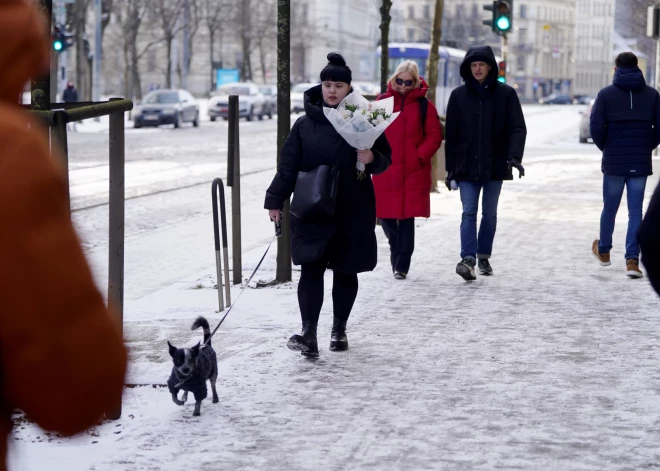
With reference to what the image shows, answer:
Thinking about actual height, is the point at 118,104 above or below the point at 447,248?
above

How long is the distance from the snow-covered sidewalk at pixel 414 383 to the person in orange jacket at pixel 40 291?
2.79 feet

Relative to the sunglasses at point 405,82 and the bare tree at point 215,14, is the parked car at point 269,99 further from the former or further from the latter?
the sunglasses at point 405,82

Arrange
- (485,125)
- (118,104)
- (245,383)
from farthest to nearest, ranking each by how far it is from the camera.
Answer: (485,125) < (245,383) < (118,104)

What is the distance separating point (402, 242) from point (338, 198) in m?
3.15

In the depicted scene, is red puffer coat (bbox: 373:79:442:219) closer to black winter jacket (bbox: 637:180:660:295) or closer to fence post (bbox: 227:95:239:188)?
fence post (bbox: 227:95:239:188)

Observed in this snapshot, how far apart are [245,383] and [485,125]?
4100 millimetres

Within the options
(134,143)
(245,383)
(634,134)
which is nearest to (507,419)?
(245,383)

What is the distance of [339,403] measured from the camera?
18.9 ft

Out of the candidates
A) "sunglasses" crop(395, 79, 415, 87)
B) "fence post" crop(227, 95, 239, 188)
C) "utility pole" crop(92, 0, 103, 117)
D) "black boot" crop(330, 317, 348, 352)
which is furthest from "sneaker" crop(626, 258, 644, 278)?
"utility pole" crop(92, 0, 103, 117)

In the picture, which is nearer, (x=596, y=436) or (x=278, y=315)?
(x=596, y=436)

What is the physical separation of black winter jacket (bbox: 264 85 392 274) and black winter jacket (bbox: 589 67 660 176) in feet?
12.4

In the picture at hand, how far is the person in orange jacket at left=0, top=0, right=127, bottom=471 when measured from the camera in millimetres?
1562

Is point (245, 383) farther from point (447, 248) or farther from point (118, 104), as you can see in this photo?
point (447, 248)

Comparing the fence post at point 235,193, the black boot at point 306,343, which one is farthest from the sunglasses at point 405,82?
the black boot at point 306,343
